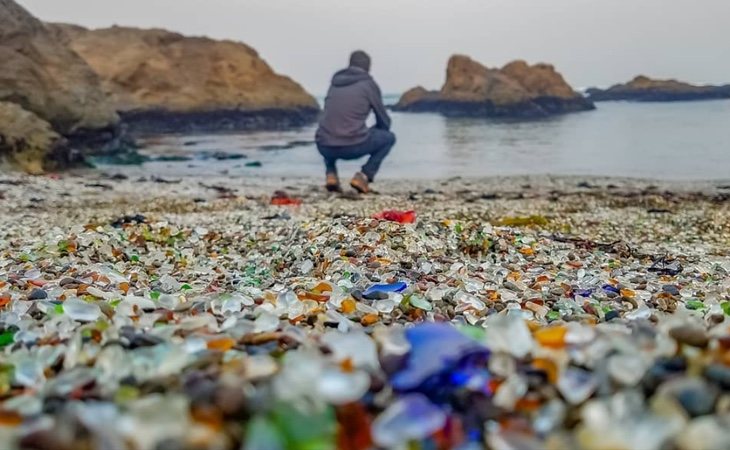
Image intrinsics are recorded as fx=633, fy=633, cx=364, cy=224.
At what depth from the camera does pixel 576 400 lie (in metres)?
1.15

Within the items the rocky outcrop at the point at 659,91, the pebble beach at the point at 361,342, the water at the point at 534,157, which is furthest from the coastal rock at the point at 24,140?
the rocky outcrop at the point at 659,91

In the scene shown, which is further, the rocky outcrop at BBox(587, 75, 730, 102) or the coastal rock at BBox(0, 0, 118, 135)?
the rocky outcrop at BBox(587, 75, 730, 102)

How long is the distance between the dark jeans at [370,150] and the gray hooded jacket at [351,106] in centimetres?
10

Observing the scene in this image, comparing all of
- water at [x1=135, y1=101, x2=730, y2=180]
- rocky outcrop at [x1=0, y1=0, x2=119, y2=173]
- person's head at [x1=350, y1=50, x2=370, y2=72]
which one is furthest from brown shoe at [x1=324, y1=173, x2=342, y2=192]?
rocky outcrop at [x1=0, y1=0, x2=119, y2=173]

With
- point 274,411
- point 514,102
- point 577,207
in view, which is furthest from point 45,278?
point 514,102

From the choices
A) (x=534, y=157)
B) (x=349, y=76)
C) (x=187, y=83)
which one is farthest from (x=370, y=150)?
(x=187, y=83)

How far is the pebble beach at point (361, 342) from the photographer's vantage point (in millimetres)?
1043

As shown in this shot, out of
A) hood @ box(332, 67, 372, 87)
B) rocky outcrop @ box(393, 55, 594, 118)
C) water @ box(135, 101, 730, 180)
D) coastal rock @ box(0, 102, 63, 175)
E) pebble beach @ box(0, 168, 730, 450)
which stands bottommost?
water @ box(135, 101, 730, 180)

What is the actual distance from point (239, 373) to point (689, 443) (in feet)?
2.58

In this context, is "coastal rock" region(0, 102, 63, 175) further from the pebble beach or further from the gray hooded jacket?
Answer: the pebble beach

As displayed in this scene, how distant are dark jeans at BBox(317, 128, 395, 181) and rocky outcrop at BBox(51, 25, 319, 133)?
3556 centimetres

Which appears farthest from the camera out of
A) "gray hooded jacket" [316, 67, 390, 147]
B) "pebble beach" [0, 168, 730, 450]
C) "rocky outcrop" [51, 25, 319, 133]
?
"rocky outcrop" [51, 25, 319, 133]

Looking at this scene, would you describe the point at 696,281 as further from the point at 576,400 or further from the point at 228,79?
the point at 228,79

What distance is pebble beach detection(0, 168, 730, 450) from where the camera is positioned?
1.04 meters
